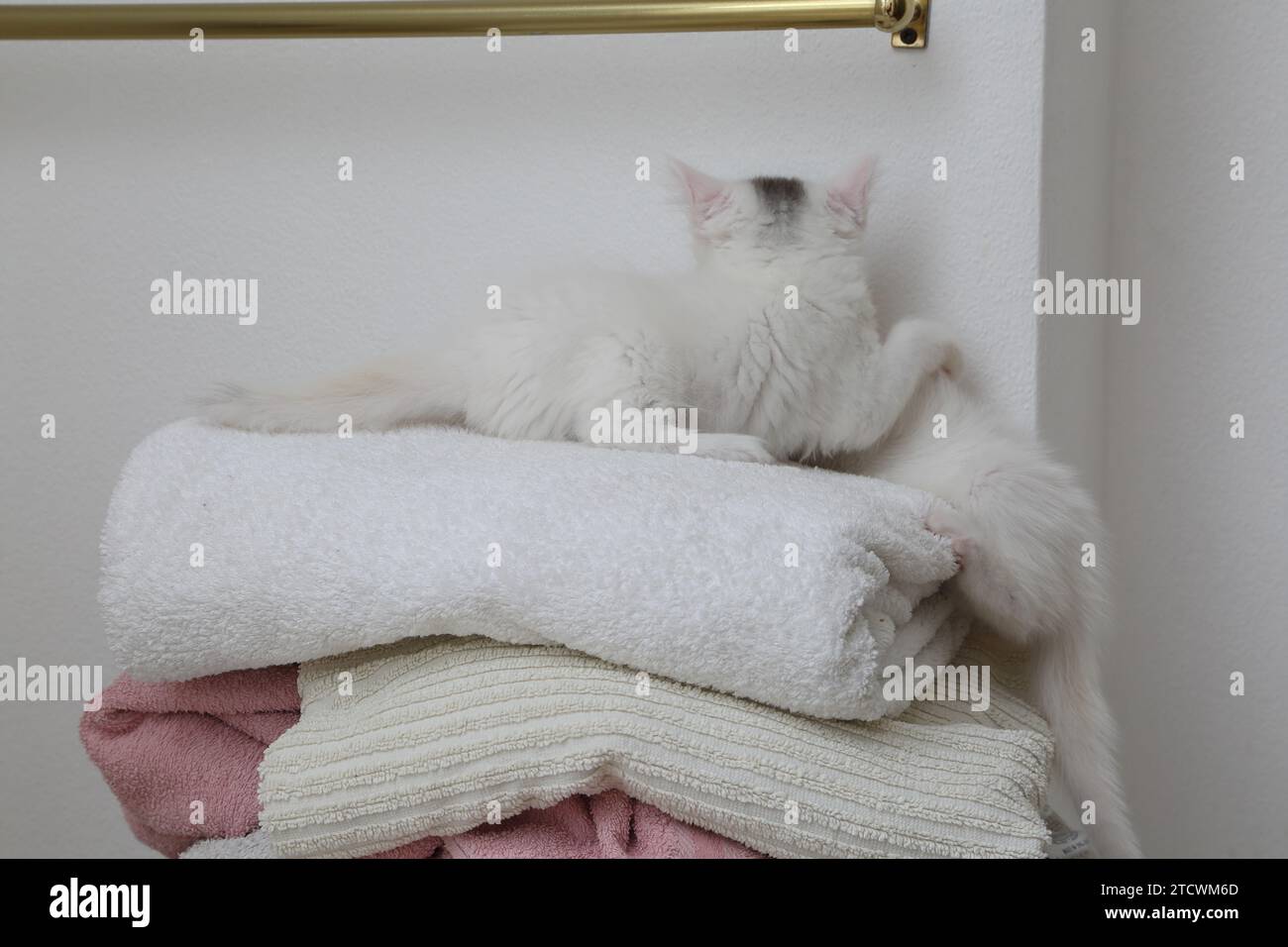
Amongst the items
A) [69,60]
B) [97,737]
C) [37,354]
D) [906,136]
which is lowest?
[97,737]

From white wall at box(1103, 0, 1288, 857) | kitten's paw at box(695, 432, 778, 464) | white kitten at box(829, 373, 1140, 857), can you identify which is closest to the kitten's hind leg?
kitten's paw at box(695, 432, 778, 464)

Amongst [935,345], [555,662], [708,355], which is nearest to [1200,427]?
[935,345]

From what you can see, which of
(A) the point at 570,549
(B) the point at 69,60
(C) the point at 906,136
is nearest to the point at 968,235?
(C) the point at 906,136

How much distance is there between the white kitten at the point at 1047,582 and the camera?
0.63 m

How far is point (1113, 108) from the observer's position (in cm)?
98

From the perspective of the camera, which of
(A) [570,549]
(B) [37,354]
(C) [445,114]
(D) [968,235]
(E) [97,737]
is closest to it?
(A) [570,549]

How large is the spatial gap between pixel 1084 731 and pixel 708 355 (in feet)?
1.02

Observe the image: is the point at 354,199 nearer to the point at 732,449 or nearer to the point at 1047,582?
the point at 732,449

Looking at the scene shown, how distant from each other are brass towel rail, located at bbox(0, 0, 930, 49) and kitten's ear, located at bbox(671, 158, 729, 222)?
0.09 metres

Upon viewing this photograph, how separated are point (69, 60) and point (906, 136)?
0.68 m

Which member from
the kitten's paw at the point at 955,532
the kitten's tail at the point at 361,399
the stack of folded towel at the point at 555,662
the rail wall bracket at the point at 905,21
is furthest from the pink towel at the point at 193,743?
the rail wall bracket at the point at 905,21

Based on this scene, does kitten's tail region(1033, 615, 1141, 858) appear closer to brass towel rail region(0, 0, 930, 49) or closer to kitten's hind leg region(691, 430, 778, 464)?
kitten's hind leg region(691, 430, 778, 464)

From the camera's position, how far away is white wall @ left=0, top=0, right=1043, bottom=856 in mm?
784

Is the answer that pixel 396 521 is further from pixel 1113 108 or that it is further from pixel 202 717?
pixel 1113 108
